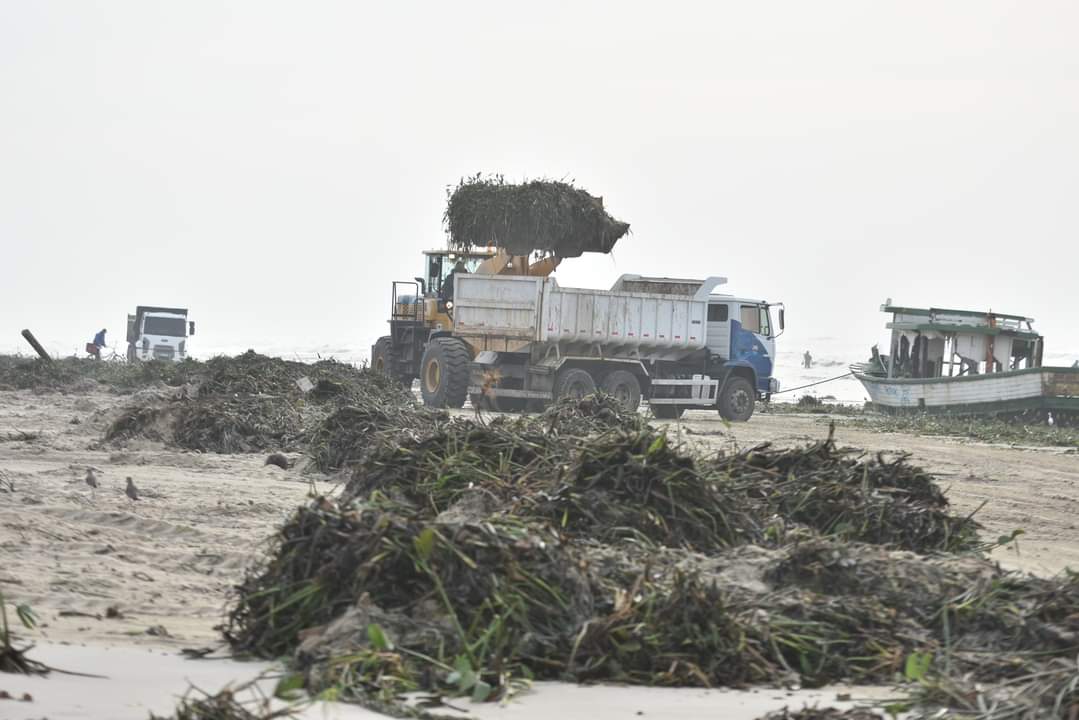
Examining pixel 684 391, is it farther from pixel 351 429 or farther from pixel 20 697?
pixel 20 697

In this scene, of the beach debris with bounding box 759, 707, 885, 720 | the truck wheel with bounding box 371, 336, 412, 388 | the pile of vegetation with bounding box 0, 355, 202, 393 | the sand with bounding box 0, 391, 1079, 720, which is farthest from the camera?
the truck wheel with bounding box 371, 336, 412, 388

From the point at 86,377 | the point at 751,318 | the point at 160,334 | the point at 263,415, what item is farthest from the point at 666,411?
the point at 160,334

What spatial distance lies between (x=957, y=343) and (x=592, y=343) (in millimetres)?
11318

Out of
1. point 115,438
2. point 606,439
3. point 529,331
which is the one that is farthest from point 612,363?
Answer: point 606,439

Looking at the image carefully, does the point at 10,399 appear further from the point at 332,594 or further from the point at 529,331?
the point at 332,594

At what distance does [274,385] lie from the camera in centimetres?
1800

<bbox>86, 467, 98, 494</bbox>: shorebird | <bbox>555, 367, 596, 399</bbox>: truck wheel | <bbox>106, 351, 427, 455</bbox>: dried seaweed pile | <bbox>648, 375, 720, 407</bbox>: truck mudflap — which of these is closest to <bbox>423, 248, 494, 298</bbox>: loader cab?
<bbox>555, 367, 596, 399</bbox>: truck wheel

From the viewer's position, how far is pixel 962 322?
32.3 metres

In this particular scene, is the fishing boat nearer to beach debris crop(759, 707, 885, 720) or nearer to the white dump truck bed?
the white dump truck bed

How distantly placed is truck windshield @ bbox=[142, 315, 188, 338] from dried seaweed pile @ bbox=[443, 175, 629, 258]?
27718mm

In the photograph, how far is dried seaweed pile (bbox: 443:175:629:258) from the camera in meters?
25.3

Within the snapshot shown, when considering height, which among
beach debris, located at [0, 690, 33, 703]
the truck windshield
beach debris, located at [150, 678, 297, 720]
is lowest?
beach debris, located at [0, 690, 33, 703]

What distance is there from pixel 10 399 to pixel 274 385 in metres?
7.57

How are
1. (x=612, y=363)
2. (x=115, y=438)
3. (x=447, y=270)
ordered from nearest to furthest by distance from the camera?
(x=115, y=438), (x=612, y=363), (x=447, y=270)
